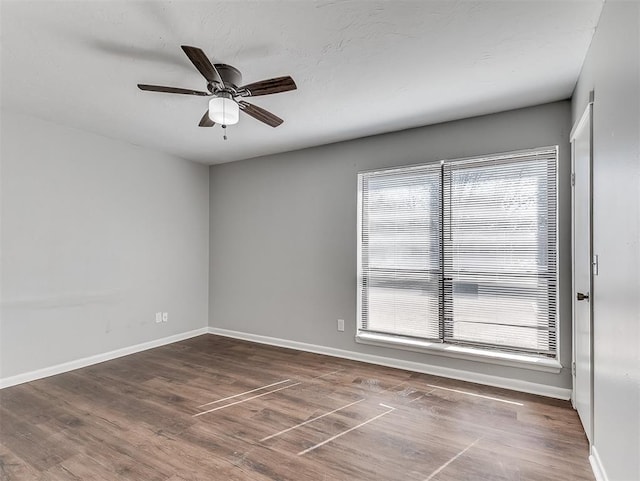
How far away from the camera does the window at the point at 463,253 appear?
317 centimetres

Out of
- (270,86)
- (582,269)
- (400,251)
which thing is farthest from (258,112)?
(582,269)

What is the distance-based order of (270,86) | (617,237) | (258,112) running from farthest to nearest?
(258,112), (270,86), (617,237)

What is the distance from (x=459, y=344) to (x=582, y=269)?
1.40 metres

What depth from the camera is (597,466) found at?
1969 millimetres

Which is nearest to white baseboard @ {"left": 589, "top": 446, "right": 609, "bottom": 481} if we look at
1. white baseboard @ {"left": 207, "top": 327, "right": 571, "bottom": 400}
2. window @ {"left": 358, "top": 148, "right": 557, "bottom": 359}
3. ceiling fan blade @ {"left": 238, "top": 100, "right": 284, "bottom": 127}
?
white baseboard @ {"left": 207, "top": 327, "right": 571, "bottom": 400}

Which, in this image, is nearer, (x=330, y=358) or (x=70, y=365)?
(x=70, y=365)

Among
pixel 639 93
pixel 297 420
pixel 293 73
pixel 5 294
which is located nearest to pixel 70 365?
pixel 5 294

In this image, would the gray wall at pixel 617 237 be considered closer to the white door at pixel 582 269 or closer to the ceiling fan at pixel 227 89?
the white door at pixel 582 269

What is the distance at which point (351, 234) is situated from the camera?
4.19 meters

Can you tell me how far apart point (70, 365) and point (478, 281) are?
4.33m

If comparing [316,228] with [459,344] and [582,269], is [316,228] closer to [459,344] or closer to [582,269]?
[459,344]

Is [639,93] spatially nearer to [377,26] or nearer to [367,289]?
[377,26]

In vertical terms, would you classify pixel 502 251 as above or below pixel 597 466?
above

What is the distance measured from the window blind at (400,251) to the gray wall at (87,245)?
2.65m
